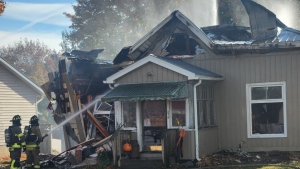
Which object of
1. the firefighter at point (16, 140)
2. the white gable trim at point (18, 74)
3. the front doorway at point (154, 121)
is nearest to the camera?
the front doorway at point (154, 121)

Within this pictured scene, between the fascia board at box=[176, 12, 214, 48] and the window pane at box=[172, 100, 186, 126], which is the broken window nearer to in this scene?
the window pane at box=[172, 100, 186, 126]

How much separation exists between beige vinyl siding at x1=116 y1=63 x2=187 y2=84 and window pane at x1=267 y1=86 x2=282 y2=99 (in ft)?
10.1

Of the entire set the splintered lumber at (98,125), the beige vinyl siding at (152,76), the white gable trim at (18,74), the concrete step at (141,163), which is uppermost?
the white gable trim at (18,74)

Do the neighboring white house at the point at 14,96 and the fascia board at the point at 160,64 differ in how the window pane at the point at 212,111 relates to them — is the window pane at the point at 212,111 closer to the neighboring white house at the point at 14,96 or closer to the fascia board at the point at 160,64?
the fascia board at the point at 160,64

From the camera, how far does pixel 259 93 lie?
1447 cm

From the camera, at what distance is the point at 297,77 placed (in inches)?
551

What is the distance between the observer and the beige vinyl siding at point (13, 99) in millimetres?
21703

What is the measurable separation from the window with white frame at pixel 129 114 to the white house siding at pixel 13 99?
9486 mm

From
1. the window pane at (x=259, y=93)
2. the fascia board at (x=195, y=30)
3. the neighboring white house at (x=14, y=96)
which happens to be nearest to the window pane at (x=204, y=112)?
the window pane at (x=259, y=93)

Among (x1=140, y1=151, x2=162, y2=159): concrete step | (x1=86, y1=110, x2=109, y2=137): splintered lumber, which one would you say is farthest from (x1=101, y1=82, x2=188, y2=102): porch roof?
(x1=86, y1=110, x2=109, y2=137): splintered lumber

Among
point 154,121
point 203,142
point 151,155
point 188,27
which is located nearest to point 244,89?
point 203,142

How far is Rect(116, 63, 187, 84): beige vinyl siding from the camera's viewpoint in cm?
1365

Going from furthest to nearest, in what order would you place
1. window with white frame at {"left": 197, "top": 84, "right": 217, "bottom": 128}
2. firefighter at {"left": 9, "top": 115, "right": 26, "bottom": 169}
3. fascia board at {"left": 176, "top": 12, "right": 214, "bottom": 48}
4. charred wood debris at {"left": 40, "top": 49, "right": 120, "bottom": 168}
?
charred wood debris at {"left": 40, "top": 49, "right": 120, "bottom": 168}
fascia board at {"left": 176, "top": 12, "right": 214, "bottom": 48}
firefighter at {"left": 9, "top": 115, "right": 26, "bottom": 169}
window with white frame at {"left": 197, "top": 84, "right": 217, "bottom": 128}

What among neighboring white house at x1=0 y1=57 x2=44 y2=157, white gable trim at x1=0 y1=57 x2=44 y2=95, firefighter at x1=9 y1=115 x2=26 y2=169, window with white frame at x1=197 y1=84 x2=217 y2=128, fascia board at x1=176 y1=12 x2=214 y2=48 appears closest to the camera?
window with white frame at x1=197 y1=84 x2=217 y2=128
